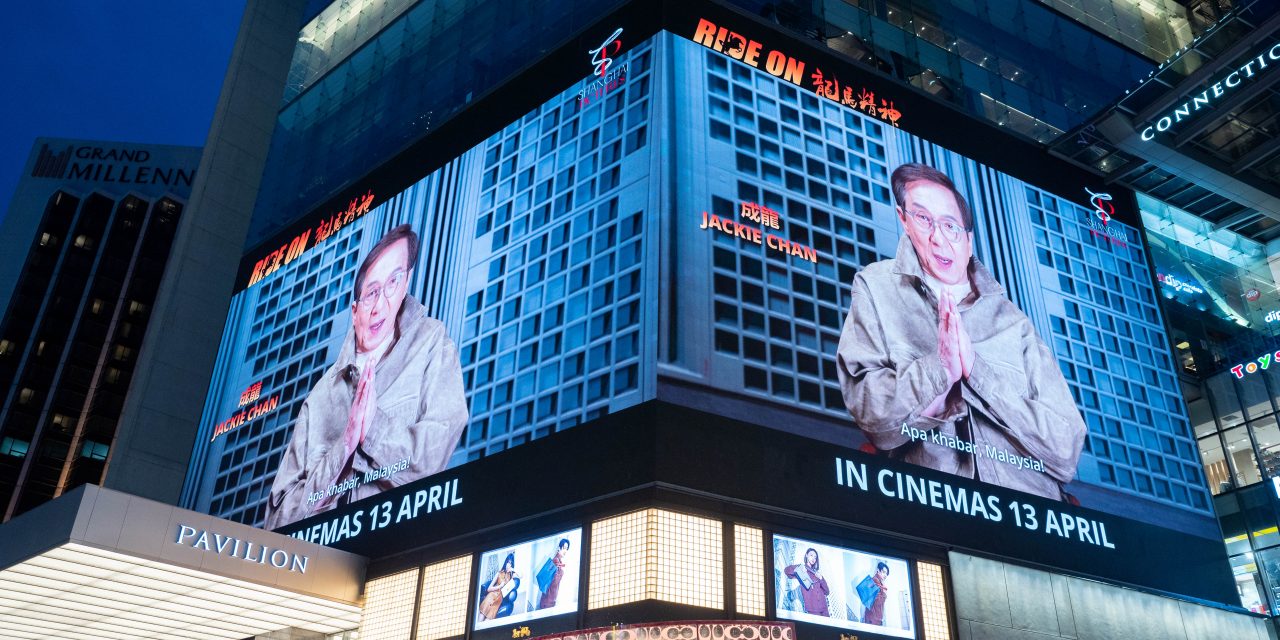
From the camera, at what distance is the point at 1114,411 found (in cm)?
2978

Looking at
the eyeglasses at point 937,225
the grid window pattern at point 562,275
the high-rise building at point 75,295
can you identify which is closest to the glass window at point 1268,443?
the eyeglasses at point 937,225

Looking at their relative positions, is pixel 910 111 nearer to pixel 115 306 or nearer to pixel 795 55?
pixel 795 55

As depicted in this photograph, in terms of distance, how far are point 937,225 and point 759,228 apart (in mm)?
6918

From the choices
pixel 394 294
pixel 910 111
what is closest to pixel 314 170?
pixel 394 294

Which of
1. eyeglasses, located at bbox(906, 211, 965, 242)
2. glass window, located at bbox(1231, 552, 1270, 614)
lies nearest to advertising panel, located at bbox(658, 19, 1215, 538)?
eyeglasses, located at bbox(906, 211, 965, 242)

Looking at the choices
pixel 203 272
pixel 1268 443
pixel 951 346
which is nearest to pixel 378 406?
pixel 203 272

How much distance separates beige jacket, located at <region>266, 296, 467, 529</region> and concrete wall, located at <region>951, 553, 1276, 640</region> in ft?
43.6

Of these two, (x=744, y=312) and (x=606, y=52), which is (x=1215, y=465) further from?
(x=606, y=52)

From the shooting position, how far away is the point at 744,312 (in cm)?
2350

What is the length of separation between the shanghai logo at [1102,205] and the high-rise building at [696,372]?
0.13m

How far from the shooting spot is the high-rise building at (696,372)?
2192 centimetres

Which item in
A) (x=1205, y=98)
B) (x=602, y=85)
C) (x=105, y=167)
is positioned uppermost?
(x=105, y=167)

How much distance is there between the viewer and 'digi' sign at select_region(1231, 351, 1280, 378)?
121 ft

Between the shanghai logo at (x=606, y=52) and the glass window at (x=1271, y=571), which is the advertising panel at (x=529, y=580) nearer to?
the shanghai logo at (x=606, y=52)
